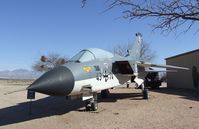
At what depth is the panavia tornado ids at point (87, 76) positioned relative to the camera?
9.73 metres

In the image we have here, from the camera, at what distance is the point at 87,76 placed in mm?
11367

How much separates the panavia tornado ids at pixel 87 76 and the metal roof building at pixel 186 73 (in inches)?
360

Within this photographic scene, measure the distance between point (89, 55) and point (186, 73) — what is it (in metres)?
15.7

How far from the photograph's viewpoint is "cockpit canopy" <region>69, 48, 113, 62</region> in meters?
12.0

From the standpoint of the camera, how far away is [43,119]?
440 inches

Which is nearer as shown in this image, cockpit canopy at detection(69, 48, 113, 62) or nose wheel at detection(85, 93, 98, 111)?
cockpit canopy at detection(69, 48, 113, 62)

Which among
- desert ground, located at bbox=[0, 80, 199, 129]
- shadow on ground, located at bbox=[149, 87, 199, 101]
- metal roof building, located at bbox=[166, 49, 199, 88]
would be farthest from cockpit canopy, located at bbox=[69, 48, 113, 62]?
metal roof building, located at bbox=[166, 49, 199, 88]

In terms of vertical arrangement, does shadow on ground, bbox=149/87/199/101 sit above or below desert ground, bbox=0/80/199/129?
above

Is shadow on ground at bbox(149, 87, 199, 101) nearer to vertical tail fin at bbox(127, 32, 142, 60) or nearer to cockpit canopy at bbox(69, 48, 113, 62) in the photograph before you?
vertical tail fin at bbox(127, 32, 142, 60)

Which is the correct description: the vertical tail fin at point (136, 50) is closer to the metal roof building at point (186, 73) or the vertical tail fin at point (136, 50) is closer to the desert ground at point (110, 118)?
the metal roof building at point (186, 73)

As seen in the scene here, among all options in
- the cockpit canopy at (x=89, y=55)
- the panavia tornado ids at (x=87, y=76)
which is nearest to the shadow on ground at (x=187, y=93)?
the panavia tornado ids at (x=87, y=76)

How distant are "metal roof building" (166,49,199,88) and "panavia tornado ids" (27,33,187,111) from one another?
915 centimetres

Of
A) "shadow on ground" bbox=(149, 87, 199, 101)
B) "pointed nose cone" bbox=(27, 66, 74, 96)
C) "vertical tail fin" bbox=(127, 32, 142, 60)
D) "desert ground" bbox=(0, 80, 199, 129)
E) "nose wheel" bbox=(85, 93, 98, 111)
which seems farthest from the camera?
"vertical tail fin" bbox=(127, 32, 142, 60)

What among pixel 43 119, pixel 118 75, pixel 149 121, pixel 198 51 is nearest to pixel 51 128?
pixel 43 119
